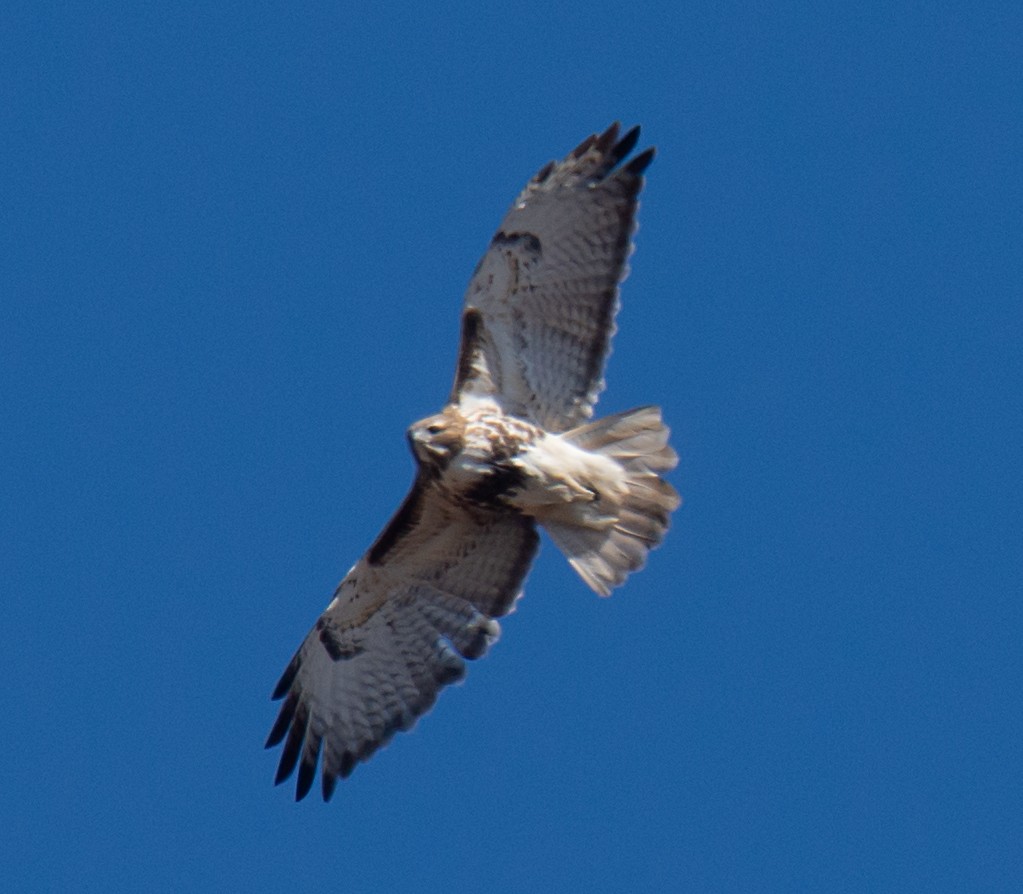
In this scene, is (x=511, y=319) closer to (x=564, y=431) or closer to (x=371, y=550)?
(x=564, y=431)

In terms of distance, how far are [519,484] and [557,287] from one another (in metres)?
1.13

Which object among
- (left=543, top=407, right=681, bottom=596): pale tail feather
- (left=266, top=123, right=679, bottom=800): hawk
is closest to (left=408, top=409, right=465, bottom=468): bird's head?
(left=266, top=123, right=679, bottom=800): hawk

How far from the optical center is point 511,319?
33.9 ft

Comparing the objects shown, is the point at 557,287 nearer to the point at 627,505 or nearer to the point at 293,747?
the point at 627,505

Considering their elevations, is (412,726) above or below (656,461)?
below

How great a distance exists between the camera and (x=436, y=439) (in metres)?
9.71

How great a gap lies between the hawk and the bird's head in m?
0.12

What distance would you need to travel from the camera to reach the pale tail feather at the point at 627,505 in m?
10.2

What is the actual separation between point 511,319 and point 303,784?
2.75m

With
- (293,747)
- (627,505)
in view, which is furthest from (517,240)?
(293,747)

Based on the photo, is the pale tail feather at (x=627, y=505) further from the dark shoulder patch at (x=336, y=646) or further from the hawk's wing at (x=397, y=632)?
the dark shoulder patch at (x=336, y=646)

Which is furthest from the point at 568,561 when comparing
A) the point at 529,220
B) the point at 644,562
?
the point at 529,220

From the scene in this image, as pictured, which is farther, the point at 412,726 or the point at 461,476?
the point at 412,726

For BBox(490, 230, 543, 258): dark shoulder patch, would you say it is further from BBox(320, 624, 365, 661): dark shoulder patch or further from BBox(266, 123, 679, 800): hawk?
BBox(320, 624, 365, 661): dark shoulder patch
